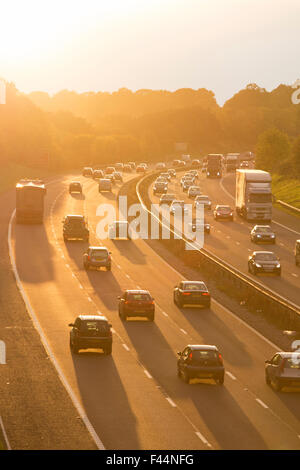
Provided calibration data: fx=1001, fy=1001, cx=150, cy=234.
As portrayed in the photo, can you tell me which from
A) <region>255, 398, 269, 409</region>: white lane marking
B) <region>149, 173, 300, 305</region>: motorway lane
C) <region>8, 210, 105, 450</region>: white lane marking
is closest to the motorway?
<region>255, 398, 269, 409</region>: white lane marking

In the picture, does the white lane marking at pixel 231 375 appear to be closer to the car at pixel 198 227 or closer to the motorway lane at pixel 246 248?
the motorway lane at pixel 246 248

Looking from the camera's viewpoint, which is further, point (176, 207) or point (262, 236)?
point (176, 207)

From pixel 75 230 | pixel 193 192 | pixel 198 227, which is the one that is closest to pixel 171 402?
pixel 75 230

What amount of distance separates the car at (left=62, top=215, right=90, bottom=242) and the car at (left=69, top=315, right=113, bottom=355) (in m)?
42.0

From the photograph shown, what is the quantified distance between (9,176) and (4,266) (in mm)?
101479

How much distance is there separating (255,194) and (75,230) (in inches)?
819

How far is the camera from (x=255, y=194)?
318 feet

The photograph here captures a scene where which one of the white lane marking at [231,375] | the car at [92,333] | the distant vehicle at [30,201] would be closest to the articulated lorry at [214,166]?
the distant vehicle at [30,201]

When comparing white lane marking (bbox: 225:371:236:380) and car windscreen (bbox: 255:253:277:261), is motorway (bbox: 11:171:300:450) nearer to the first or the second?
white lane marking (bbox: 225:371:236:380)

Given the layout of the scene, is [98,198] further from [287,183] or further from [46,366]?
[46,366]

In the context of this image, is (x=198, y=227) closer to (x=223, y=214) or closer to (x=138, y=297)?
(x=223, y=214)

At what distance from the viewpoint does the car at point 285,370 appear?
36.8 m

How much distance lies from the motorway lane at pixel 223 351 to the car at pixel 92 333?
194 centimetres
